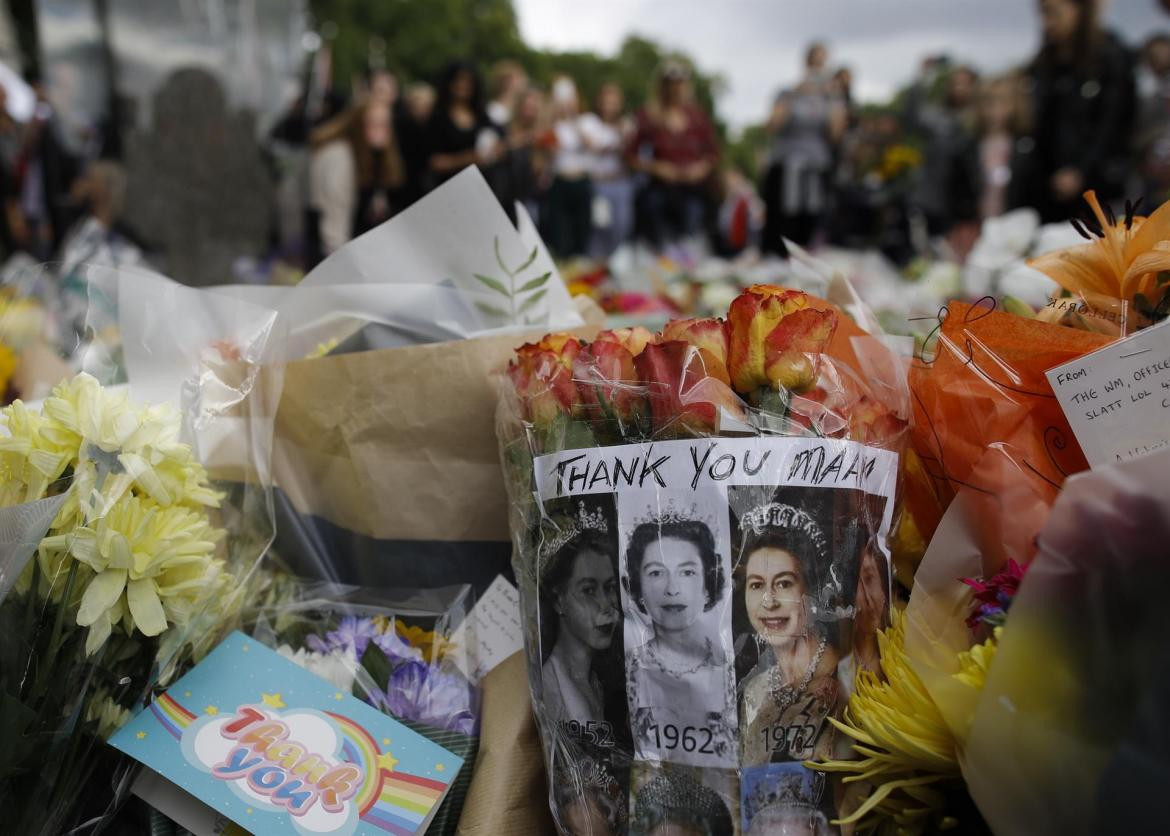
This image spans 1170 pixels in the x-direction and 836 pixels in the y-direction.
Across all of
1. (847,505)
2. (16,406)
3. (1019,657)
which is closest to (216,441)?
(16,406)

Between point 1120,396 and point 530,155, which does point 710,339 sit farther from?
point 530,155

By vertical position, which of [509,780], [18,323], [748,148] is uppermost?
[18,323]

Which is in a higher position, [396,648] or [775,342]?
[775,342]

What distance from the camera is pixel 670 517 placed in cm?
77

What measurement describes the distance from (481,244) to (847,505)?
2.04 ft

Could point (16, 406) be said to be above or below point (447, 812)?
above

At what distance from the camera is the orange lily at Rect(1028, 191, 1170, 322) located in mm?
874

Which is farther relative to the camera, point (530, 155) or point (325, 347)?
point (530, 155)

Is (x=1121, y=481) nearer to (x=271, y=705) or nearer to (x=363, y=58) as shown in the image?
(x=271, y=705)

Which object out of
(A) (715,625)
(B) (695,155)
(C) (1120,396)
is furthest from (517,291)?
(B) (695,155)

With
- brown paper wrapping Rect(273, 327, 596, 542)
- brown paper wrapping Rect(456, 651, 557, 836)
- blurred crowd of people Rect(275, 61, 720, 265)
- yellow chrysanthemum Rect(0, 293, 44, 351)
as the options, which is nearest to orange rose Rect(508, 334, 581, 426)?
brown paper wrapping Rect(273, 327, 596, 542)

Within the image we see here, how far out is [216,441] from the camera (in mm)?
1016

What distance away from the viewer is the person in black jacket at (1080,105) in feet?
13.5

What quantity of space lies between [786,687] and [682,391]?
9.9 inches
